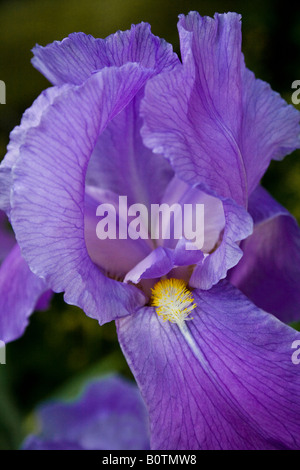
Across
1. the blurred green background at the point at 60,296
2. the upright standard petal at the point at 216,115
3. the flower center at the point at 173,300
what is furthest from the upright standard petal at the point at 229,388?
the blurred green background at the point at 60,296

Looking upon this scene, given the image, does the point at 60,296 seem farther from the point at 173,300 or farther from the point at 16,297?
the point at 173,300

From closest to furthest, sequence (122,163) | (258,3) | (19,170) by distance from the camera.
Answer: (19,170), (122,163), (258,3)

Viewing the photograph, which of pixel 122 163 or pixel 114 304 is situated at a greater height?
pixel 122 163

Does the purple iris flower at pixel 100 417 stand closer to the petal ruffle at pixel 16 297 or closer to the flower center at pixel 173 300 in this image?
the petal ruffle at pixel 16 297

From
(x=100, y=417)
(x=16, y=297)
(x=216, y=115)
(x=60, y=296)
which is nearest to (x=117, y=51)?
(x=216, y=115)

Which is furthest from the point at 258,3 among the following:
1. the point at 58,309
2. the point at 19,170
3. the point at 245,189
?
the point at 19,170

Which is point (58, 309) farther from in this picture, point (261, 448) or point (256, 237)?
point (261, 448)

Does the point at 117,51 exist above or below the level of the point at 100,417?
above
